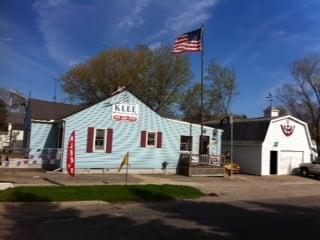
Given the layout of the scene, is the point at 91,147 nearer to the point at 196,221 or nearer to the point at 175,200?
the point at 175,200

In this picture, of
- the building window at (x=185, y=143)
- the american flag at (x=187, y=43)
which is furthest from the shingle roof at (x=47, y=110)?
the american flag at (x=187, y=43)

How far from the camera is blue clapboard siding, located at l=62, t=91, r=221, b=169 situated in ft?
97.4

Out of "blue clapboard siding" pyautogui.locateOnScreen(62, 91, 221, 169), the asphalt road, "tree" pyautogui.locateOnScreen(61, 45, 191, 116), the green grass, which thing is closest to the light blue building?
"blue clapboard siding" pyautogui.locateOnScreen(62, 91, 221, 169)

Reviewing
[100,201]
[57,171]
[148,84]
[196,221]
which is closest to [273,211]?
[196,221]

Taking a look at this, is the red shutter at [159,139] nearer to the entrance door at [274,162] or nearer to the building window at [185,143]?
the building window at [185,143]

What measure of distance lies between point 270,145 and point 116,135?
13.5m

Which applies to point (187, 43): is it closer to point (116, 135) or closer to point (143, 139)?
point (143, 139)

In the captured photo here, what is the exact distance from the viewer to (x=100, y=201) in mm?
17828

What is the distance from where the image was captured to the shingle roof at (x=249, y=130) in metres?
38.4

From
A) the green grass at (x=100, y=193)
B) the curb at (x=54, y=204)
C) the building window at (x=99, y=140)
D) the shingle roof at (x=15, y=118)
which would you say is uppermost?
the shingle roof at (x=15, y=118)

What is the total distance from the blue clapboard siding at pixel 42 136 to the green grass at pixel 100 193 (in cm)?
1081

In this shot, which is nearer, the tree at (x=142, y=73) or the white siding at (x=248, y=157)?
the white siding at (x=248, y=157)

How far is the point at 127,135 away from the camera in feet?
104

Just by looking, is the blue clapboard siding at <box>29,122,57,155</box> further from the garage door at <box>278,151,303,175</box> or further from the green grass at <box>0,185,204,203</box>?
the garage door at <box>278,151,303,175</box>
